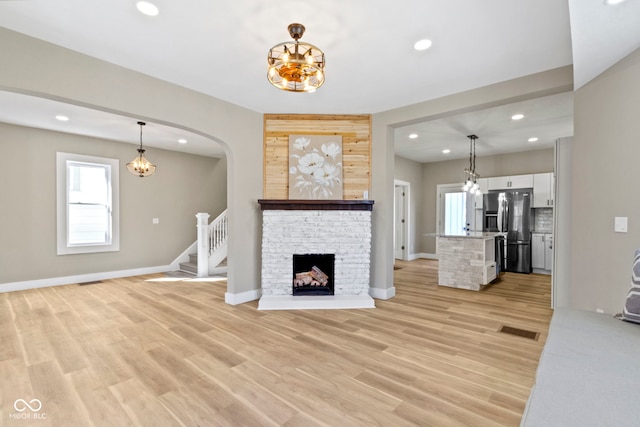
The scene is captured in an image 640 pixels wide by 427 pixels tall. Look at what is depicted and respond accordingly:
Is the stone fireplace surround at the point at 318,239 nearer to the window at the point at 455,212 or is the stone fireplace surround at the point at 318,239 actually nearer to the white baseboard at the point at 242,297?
the white baseboard at the point at 242,297

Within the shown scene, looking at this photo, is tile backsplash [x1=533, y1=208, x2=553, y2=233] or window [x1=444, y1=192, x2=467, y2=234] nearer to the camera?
tile backsplash [x1=533, y1=208, x2=553, y2=233]

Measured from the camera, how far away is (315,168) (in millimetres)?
4355

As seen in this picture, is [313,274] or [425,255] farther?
[425,255]

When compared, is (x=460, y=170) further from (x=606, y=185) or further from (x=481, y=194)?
(x=606, y=185)

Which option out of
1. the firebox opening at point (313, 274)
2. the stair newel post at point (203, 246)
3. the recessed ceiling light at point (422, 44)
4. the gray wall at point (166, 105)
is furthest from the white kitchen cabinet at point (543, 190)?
the stair newel post at point (203, 246)

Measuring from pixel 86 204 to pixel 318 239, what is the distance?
15.3 feet

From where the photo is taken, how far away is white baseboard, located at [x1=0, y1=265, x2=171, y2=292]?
190 inches

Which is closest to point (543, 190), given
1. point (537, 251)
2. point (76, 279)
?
point (537, 251)

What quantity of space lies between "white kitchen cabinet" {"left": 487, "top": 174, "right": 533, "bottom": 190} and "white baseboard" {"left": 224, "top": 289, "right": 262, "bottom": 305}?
5.97m

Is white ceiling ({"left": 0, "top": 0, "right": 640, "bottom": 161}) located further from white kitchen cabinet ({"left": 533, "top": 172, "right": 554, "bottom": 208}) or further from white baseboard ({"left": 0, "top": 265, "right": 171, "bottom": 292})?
white kitchen cabinet ({"left": 533, "top": 172, "right": 554, "bottom": 208})

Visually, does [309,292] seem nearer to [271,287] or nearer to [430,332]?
→ [271,287]

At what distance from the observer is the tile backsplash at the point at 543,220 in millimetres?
6461

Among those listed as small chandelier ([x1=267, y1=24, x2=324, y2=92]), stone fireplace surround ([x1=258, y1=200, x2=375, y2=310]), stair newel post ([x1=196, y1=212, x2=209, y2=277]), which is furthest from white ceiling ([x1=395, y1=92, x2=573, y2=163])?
stair newel post ([x1=196, y1=212, x2=209, y2=277])

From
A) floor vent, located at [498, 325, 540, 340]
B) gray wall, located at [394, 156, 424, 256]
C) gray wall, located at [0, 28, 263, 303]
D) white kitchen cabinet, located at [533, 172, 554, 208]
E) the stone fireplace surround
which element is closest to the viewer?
gray wall, located at [0, 28, 263, 303]
